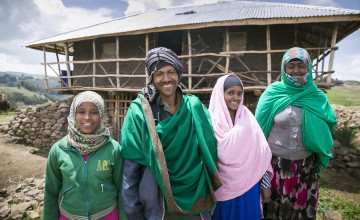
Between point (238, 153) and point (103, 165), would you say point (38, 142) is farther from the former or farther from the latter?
point (238, 153)

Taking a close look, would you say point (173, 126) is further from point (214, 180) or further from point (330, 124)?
point (330, 124)

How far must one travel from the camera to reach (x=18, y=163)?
7.86 meters

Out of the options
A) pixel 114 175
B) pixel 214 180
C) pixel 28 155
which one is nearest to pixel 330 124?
pixel 214 180

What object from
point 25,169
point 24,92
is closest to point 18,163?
point 25,169

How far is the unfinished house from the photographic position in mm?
6597

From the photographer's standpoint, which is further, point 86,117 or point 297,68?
point 297,68

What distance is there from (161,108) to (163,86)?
0.17 metres

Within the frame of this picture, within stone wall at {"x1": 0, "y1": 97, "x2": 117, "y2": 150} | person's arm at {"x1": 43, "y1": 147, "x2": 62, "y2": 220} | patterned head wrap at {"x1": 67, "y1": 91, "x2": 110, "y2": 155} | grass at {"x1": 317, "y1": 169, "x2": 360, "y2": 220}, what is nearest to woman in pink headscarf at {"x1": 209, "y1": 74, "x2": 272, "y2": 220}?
patterned head wrap at {"x1": 67, "y1": 91, "x2": 110, "y2": 155}

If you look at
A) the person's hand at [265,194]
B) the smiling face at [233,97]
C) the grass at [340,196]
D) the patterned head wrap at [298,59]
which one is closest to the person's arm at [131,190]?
the smiling face at [233,97]

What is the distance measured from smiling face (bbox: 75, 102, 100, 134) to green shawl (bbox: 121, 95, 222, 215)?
0.38m

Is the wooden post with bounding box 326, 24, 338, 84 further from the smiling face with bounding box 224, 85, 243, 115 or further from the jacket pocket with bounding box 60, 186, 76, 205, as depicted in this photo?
the jacket pocket with bounding box 60, 186, 76, 205

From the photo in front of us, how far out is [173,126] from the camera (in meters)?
1.53

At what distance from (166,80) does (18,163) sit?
28.4ft

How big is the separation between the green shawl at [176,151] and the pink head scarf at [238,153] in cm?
25
